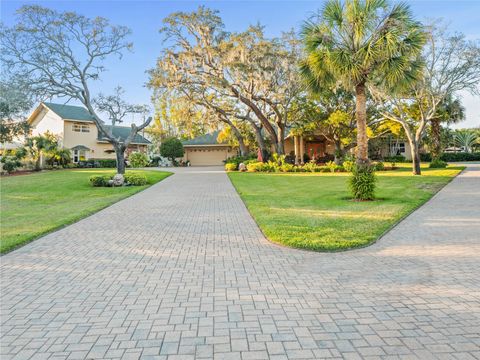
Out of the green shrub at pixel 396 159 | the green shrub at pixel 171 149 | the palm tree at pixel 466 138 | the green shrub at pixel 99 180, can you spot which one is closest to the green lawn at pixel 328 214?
the green shrub at pixel 99 180

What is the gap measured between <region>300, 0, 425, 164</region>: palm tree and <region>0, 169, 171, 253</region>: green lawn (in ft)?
30.0

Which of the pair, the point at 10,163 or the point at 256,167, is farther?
the point at 256,167

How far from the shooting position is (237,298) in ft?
13.4

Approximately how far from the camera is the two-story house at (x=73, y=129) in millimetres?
36812

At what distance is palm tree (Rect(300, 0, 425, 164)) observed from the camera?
1089cm

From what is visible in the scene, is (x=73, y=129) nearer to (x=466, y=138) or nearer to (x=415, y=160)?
(x=415, y=160)

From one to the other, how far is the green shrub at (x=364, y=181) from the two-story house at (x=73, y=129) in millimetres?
33306

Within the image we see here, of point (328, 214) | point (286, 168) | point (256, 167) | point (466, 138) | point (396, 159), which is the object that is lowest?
point (328, 214)

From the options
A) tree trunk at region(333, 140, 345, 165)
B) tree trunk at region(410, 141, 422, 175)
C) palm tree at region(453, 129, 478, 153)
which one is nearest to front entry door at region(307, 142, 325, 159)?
tree trunk at region(333, 140, 345, 165)

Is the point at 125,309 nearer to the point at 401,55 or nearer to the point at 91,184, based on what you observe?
the point at 401,55

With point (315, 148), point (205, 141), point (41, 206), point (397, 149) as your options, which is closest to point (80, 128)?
point (205, 141)

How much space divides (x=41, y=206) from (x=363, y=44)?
40.5ft

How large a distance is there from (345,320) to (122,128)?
47.1 metres

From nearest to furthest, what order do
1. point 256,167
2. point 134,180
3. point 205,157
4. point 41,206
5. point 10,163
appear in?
1. point 41,206
2. point 134,180
3. point 10,163
4. point 256,167
5. point 205,157
